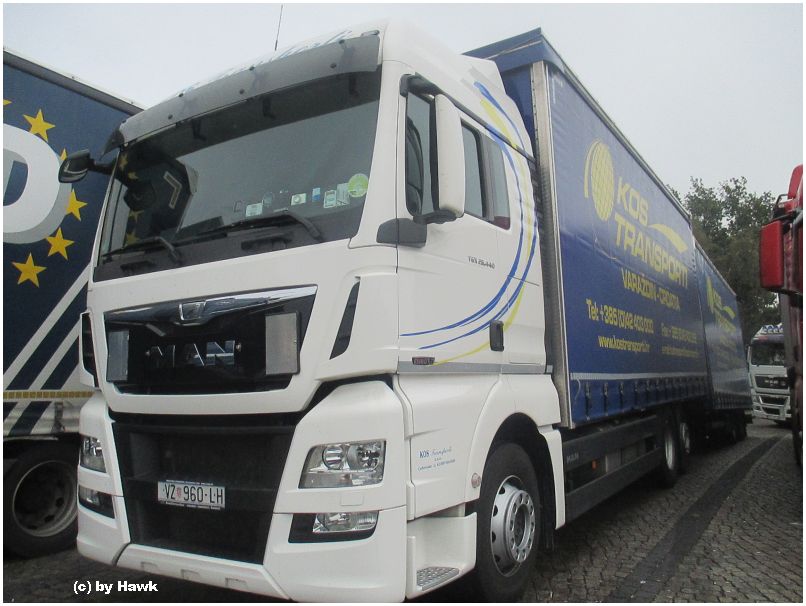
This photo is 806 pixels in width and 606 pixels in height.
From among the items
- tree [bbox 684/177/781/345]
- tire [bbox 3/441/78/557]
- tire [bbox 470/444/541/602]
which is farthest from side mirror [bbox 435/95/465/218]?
tree [bbox 684/177/781/345]

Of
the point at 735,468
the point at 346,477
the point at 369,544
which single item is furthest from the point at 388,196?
the point at 735,468

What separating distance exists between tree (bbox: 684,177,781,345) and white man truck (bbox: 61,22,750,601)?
27.7 m

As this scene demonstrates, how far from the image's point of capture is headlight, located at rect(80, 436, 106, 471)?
134 inches

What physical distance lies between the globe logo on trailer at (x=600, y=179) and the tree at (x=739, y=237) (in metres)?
25.3

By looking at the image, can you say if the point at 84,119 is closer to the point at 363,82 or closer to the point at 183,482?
the point at 363,82

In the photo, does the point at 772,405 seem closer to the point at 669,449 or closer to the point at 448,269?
the point at 669,449

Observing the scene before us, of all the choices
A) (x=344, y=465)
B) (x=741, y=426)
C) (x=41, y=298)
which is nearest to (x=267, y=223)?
(x=344, y=465)

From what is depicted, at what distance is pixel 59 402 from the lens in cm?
457

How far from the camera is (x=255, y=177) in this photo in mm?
3318

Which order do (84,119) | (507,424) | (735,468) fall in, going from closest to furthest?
1. (507,424)
2. (84,119)
3. (735,468)

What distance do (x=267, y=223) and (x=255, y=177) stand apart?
0.42 meters

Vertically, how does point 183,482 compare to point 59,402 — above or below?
below

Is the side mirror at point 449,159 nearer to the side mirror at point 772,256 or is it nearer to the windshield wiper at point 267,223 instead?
the windshield wiper at point 267,223

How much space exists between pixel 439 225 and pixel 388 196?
1.23 ft
